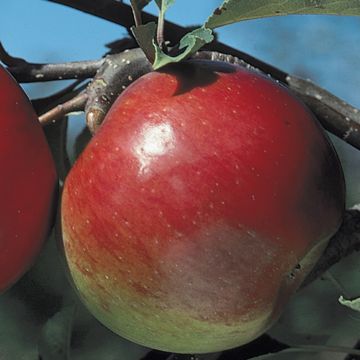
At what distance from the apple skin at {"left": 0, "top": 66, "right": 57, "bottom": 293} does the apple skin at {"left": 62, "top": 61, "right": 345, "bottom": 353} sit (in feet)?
0.07

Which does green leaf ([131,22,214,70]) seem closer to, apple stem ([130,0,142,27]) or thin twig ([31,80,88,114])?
apple stem ([130,0,142,27])

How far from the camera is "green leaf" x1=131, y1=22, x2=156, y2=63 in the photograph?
1.63ft

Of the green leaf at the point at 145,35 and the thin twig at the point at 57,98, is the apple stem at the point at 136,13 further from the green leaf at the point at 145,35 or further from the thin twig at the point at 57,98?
the thin twig at the point at 57,98

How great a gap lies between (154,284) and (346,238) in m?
0.16

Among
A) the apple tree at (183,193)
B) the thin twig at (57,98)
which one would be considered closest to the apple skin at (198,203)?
the apple tree at (183,193)

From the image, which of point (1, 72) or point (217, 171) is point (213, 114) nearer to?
point (217, 171)

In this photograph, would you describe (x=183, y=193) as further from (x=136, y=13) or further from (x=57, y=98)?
(x=57, y=98)

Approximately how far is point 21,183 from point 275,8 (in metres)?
0.19

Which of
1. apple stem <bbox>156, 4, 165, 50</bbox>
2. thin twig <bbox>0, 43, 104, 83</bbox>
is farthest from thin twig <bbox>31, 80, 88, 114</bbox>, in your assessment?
apple stem <bbox>156, 4, 165, 50</bbox>

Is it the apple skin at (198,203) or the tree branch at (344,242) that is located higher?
the apple skin at (198,203)

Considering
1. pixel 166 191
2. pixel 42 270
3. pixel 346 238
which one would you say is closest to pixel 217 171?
pixel 166 191

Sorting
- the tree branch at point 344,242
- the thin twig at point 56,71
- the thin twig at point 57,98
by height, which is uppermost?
the thin twig at point 56,71

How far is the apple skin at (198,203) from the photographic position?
0.48m

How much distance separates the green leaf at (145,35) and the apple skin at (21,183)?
0.29 ft
